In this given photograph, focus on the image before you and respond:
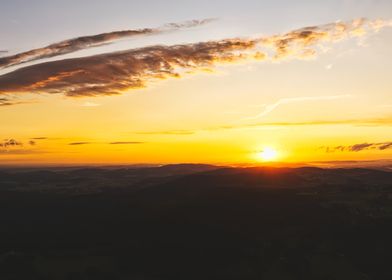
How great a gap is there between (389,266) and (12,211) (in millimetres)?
153926

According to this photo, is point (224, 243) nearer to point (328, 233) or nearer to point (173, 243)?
point (173, 243)

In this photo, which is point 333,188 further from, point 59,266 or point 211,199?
Answer: point 59,266

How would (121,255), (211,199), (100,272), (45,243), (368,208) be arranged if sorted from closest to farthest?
1. (100,272)
2. (121,255)
3. (45,243)
4. (368,208)
5. (211,199)

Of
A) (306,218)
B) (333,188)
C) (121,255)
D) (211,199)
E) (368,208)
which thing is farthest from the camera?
(333,188)

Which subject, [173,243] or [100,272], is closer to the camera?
[100,272]

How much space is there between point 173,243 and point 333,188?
12434cm

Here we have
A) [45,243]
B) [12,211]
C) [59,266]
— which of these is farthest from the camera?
[12,211]

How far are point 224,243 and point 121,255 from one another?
25551 mm

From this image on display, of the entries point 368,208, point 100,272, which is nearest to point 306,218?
point 368,208

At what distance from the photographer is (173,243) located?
9838cm

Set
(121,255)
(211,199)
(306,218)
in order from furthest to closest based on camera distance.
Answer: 1. (211,199)
2. (306,218)
3. (121,255)

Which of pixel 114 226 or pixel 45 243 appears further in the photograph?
pixel 114 226

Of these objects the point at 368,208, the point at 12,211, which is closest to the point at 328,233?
the point at 368,208

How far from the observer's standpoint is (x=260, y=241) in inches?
3807
